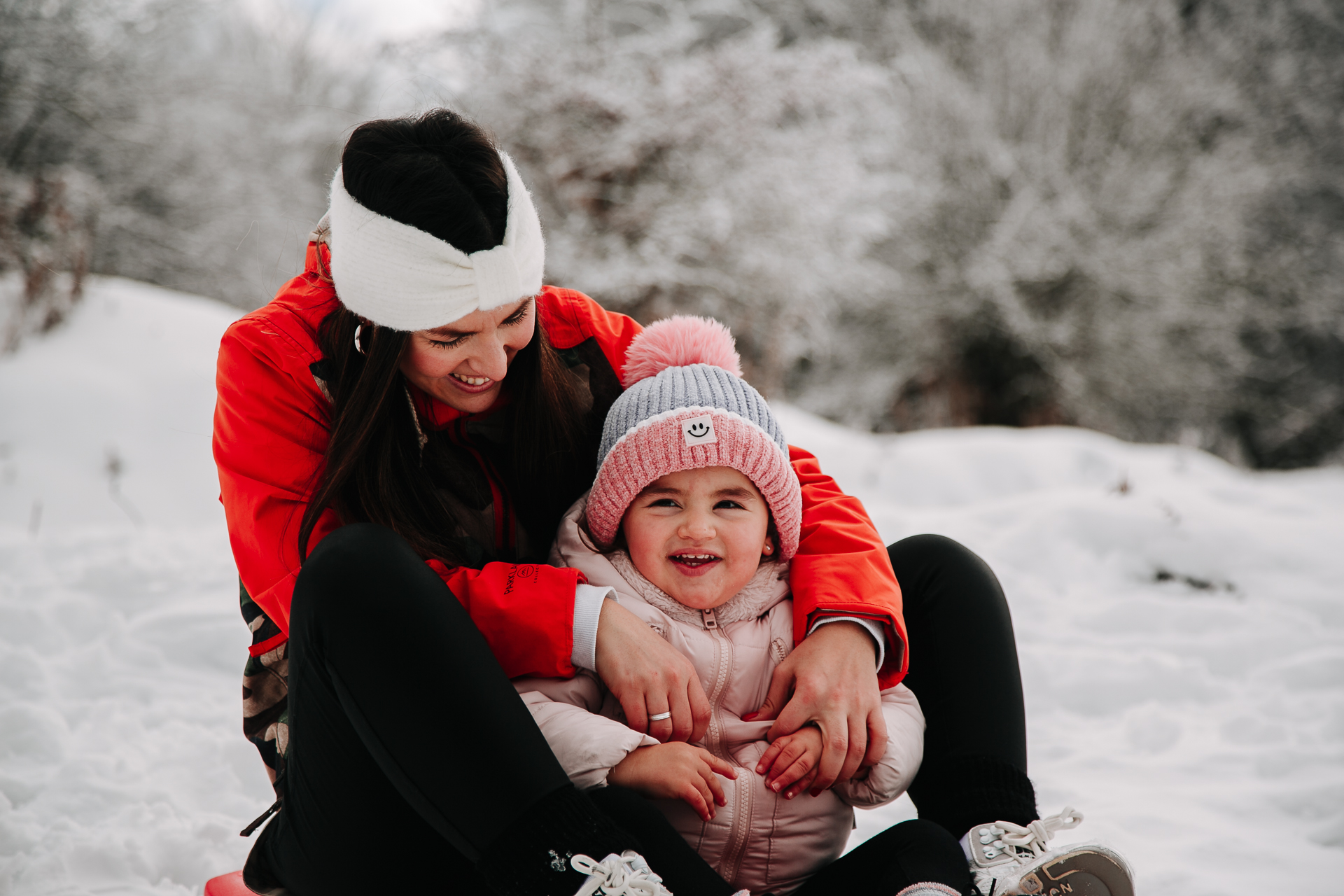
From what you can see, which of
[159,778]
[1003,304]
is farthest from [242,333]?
[1003,304]

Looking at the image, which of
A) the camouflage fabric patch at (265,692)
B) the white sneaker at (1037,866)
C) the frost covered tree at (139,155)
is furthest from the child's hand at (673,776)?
the frost covered tree at (139,155)

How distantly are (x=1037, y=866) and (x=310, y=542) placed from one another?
105 centimetres

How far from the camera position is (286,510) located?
1.31 meters

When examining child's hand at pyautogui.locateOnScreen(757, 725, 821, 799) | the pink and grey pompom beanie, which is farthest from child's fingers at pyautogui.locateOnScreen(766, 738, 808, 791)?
the pink and grey pompom beanie

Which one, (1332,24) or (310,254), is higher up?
(1332,24)

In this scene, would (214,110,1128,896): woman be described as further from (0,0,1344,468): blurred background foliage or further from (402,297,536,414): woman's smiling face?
(0,0,1344,468): blurred background foliage

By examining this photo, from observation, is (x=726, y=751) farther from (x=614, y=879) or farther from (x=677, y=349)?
(x=677, y=349)

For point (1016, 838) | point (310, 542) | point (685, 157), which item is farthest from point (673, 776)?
point (685, 157)

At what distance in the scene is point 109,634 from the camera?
254 centimetres

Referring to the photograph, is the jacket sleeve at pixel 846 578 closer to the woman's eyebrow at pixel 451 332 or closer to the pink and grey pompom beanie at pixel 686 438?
the pink and grey pompom beanie at pixel 686 438

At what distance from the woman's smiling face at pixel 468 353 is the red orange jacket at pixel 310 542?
16 cm

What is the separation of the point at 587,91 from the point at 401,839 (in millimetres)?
6974

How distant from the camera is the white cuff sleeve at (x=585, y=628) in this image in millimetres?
1287

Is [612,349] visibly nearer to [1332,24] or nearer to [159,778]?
[159,778]
